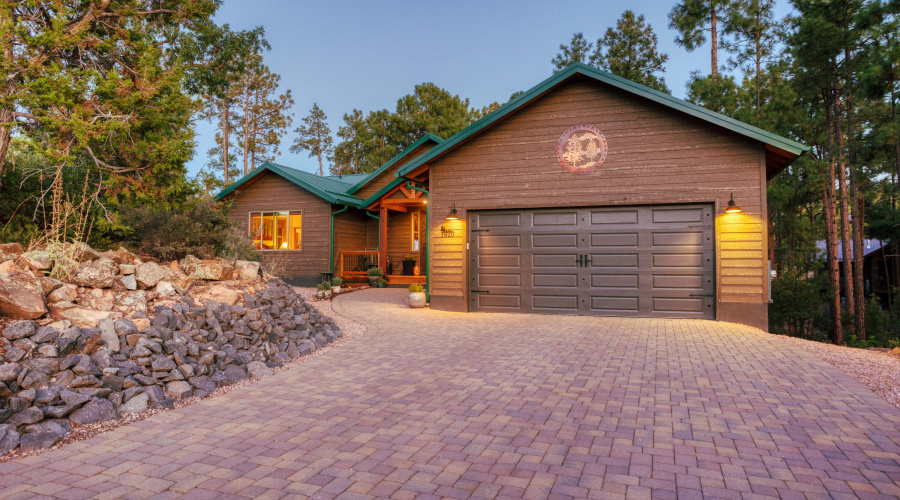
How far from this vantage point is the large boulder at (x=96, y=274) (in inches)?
199

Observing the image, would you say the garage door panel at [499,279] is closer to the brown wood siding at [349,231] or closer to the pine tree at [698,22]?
the brown wood siding at [349,231]

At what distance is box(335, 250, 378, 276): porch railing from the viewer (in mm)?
16734

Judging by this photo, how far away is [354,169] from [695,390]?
3752 cm

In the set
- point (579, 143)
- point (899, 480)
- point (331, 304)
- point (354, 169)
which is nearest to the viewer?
point (899, 480)

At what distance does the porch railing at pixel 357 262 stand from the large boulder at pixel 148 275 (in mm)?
10613

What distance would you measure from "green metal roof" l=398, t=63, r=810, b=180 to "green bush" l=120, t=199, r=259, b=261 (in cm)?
437

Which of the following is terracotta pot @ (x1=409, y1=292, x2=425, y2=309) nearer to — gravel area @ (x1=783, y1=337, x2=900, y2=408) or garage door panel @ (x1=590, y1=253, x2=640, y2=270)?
garage door panel @ (x1=590, y1=253, x2=640, y2=270)

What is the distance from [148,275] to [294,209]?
39.2 feet

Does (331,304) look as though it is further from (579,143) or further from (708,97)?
(708,97)

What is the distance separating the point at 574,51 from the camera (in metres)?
27.6

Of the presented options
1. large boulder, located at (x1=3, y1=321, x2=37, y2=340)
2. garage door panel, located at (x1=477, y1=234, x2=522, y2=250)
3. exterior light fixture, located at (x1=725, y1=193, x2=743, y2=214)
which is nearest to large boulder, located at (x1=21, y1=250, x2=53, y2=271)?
large boulder, located at (x1=3, y1=321, x2=37, y2=340)

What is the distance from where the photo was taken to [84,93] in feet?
24.4

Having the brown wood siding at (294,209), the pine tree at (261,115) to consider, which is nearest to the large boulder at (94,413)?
the brown wood siding at (294,209)

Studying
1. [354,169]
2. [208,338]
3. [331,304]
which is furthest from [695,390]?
[354,169]
